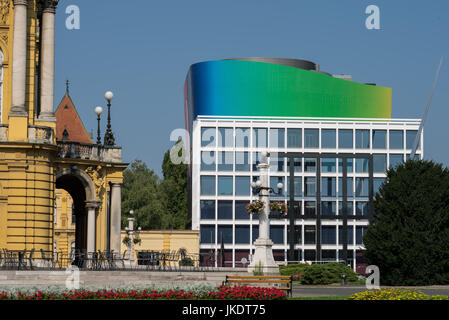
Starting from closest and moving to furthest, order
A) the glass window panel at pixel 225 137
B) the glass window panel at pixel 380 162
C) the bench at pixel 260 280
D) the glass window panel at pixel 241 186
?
the bench at pixel 260 280 → the glass window panel at pixel 380 162 → the glass window panel at pixel 241 186 → the glass window panel at pixel 225 137

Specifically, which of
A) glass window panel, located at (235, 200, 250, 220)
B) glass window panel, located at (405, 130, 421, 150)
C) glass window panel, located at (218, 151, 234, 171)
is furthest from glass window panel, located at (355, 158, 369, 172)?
glass window panel, located at (218, 151, 234, 171)

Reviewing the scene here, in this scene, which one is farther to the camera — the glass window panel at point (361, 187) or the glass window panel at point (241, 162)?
the glass window panel at point (241, 162)

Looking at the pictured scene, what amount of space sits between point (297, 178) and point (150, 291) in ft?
290

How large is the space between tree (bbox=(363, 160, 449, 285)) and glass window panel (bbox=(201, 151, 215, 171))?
59891mm

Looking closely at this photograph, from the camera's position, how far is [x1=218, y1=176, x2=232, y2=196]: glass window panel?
122750 millimetres

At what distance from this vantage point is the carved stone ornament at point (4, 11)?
164 ft

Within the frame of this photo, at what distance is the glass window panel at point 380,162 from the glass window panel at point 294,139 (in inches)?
383

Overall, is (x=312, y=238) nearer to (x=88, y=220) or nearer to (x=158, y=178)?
(x=158, y=178)

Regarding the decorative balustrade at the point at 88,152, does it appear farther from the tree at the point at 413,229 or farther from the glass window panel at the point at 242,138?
the glass window panel at the point at 242,138

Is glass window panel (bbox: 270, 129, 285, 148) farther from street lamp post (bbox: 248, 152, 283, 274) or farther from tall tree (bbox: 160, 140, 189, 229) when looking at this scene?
street lamp post (bbox: 248, 152, 283, 274)

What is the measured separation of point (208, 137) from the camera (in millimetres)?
123188

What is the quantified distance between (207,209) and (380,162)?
22.7m

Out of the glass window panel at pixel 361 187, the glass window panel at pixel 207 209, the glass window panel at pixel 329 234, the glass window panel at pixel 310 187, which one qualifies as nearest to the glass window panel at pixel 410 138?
the glass window panel at pixel 361 187

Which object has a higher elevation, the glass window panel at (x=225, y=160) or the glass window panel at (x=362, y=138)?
the glass window panel at (x=362, y=138)
